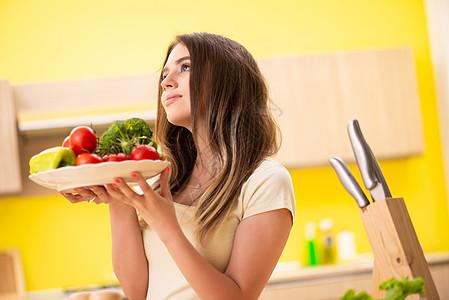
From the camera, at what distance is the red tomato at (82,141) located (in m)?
1.43

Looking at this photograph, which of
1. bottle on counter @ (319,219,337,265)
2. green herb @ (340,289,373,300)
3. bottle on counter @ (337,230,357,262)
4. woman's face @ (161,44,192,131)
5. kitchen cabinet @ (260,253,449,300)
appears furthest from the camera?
bottle on counter @ (337,230,357,262)

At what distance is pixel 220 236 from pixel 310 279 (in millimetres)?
2600

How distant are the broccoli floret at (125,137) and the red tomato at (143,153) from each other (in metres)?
0.06

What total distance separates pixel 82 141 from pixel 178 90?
357 millimetres

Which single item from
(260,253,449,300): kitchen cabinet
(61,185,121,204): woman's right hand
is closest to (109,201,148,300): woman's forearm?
(61,185,121,204): woman's right hand

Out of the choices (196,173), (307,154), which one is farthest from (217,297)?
(307,154)

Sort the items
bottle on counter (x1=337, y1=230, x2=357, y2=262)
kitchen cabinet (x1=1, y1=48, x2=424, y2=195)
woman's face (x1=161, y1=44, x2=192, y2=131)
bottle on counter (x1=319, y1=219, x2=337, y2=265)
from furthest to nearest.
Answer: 1. bottle on counter (x1=337, y1=230, x2=357, y2=262)
2. bottle on counter (x1=319, y1=219, x2=337, y2=265)
3. kitchen cabinet (x1=1, y1=48, x2=424, y2=195)
4. woman's face (x1=161, y1=44, x2=192, y2=131)

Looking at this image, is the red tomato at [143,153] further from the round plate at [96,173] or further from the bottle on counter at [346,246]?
the bottle on counter at [346,246]

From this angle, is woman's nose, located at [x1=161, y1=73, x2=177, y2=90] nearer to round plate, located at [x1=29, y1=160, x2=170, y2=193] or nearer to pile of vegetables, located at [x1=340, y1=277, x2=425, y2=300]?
round plate, located at [x1=29, y1=160, x2=170, y2=193]

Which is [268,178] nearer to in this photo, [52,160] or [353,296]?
[52,160]

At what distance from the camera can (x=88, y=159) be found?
4.39 feet

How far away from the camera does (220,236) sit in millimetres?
1572

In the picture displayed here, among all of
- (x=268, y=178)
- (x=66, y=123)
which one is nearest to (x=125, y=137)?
(x=268, y=178)

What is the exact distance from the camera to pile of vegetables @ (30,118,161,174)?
136 centimetres
